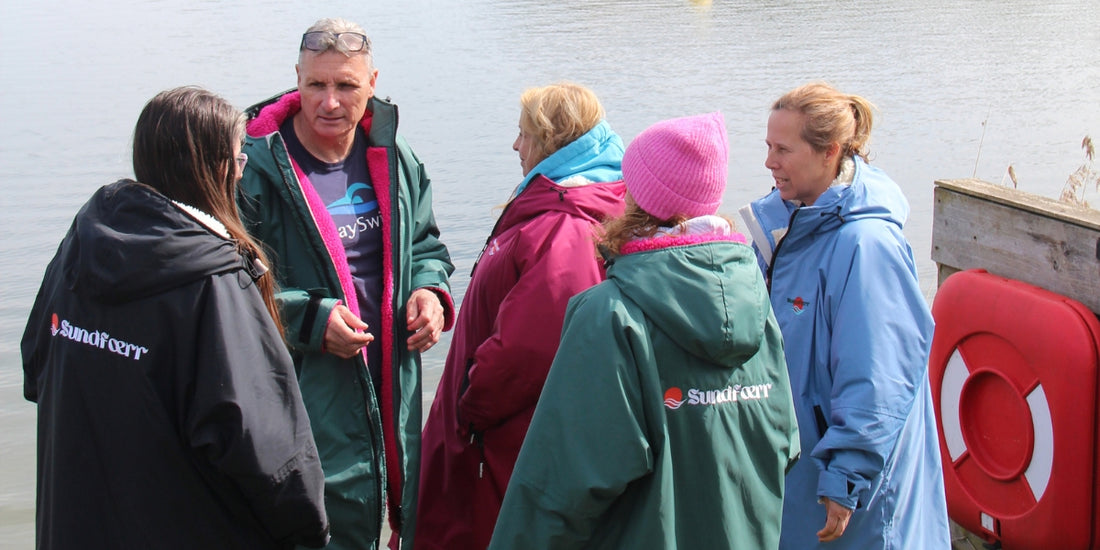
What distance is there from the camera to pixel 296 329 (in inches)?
122

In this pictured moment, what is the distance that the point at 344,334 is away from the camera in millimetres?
3076

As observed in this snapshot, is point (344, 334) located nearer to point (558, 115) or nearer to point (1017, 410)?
point (558, 115)

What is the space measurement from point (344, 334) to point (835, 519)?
142 centimetres

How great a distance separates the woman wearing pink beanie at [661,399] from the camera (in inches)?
86.2

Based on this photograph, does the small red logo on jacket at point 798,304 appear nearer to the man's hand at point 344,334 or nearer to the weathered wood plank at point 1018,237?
the man's hand at point 344,334

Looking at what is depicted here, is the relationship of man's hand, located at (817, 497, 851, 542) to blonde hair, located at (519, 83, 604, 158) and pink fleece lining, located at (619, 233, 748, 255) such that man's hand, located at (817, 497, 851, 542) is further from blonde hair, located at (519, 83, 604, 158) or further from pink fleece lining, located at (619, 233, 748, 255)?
blonde hair, located at (519, 83, 604, 158)

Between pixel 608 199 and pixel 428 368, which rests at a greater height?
pixel 608 199

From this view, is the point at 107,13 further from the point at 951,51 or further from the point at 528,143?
the point at 528,143

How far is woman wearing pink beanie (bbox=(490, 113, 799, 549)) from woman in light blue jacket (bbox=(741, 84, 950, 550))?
43cm

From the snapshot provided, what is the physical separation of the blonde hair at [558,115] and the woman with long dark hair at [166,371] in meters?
1.06

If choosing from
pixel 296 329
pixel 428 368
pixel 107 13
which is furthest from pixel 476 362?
pixel 107 13

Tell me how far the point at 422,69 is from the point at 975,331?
11191mm

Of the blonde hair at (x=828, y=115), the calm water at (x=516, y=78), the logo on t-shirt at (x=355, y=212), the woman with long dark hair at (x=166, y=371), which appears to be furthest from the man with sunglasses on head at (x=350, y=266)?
the calm water at (x=516, y=78)

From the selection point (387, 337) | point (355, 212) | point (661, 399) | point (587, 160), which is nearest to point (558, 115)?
point (587, 160)
